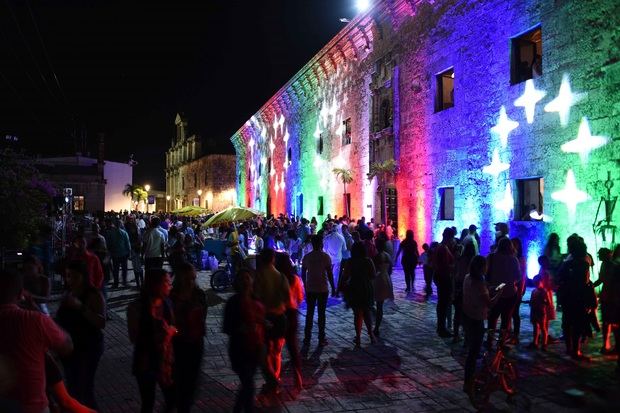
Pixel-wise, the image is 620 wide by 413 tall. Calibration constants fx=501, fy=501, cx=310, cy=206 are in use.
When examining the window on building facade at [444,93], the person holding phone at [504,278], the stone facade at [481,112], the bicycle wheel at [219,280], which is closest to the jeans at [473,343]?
the person holding phone at [504,278]

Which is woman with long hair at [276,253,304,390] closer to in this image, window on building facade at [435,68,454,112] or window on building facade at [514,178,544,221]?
window on building facade at [514,178,544,221]

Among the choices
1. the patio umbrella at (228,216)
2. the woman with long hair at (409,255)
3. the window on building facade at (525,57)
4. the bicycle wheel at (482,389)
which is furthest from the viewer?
the patio umbrella at (228,216)

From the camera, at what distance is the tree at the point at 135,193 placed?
57156mm

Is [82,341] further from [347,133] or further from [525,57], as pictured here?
[347,133]

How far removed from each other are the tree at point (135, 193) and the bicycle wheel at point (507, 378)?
181 feet

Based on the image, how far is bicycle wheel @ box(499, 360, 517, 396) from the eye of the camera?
4.97 metres

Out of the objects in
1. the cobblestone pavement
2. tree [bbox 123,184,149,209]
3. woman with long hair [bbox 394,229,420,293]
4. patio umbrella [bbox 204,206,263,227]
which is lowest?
the cobblestone pavement

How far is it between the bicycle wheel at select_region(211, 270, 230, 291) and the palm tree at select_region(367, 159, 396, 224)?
7710mm

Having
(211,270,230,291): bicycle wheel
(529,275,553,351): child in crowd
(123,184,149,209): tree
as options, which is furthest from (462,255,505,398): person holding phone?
(123,184,149,209): tree

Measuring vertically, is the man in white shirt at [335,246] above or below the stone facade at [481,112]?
below

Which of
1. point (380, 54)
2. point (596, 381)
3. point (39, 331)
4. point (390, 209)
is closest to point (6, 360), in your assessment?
point (39, 331)

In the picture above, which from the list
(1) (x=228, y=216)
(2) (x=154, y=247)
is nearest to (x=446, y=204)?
(1) (x=228, y=216)

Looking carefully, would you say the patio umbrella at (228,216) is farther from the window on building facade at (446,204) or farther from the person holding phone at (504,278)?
the person holding phone at (504,278)

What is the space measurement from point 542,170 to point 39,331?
1112cm
